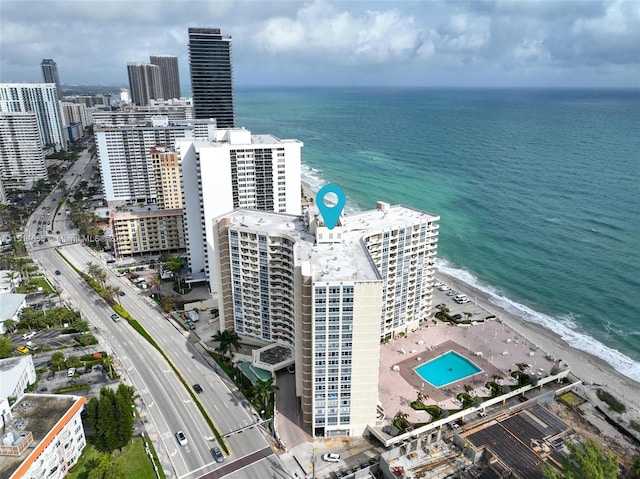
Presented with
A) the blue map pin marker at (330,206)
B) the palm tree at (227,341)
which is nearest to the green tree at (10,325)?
the palm tree at (227,341)

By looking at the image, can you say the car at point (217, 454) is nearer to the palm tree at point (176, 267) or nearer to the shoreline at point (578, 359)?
the palm tree at point (176, 267)

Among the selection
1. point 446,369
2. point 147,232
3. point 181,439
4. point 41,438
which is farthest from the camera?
point 147,232

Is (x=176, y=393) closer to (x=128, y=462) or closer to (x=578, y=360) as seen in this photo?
(x=128, y=462)

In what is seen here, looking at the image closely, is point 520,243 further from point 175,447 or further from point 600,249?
point 175,447

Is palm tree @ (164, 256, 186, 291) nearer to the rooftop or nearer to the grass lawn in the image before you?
the rooftop

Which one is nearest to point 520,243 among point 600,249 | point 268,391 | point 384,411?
point 600,249

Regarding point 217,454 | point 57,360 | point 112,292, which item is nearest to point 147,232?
point 112,292

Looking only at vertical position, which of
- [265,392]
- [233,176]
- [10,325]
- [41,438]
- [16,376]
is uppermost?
[233,176]
